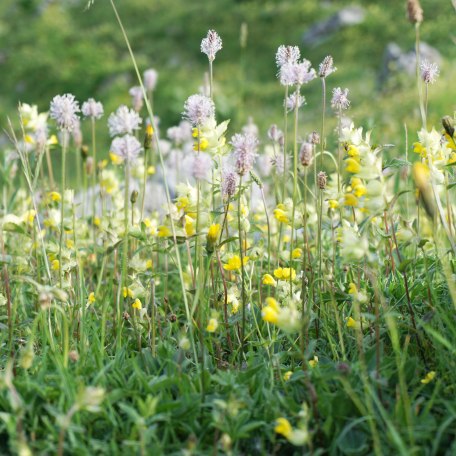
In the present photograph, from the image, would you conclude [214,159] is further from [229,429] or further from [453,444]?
[453,444]

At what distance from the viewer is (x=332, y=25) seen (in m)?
8.92

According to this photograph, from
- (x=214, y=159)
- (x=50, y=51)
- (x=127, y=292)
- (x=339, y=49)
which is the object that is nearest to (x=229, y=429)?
(x=127, y=292)

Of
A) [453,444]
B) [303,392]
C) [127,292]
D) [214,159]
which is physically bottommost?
[453,444]

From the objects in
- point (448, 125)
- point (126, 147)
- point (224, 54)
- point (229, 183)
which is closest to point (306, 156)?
point (229, 183)

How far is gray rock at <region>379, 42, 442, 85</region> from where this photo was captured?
665cm

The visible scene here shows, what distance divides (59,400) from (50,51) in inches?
391

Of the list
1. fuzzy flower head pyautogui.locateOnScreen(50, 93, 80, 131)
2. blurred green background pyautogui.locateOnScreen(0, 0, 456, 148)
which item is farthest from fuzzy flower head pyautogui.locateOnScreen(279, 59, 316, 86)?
blurred green background pyautogui.locateOnScreen(0, 0, 456, 148)

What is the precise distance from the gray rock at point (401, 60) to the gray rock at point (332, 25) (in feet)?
5.25

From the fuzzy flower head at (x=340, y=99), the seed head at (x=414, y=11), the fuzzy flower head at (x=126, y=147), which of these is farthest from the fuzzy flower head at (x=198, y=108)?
the seed head at (x=414, y=11)

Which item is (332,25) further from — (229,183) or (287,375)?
(287,375)

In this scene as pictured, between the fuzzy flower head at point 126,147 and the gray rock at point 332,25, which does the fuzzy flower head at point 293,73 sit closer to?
the fuzzy flower head at point 126,147

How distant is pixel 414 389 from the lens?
4.87 ft

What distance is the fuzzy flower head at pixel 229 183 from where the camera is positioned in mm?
1645

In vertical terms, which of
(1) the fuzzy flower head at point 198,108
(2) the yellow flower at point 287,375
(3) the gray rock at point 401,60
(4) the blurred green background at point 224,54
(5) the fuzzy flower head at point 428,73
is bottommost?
(2) the yellow flower at point 287,375
